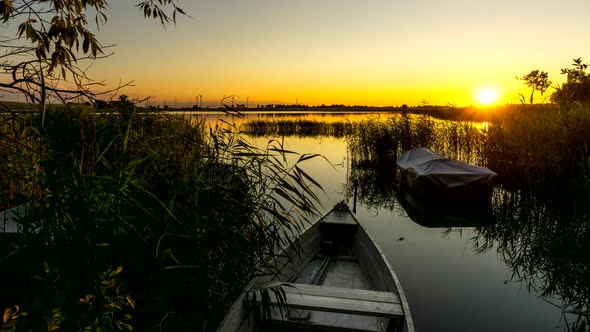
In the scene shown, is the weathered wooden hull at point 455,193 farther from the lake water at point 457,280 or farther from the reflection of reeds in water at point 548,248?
the reflection of reeds in water at point 548,248

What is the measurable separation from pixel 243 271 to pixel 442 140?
14.5 m

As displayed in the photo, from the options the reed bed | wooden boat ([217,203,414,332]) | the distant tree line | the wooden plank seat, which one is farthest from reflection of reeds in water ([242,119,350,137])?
the wooden plank seat

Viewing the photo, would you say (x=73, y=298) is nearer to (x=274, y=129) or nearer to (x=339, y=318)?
(x=339, y=318)

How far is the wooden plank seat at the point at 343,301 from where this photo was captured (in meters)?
4.10

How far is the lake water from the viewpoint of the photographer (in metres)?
5.70

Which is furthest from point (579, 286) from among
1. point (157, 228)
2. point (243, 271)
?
point (157, 228)

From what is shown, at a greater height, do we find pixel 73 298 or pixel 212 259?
pixel 73 298

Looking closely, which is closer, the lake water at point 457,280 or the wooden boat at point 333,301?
the wooden boat at point 333,301

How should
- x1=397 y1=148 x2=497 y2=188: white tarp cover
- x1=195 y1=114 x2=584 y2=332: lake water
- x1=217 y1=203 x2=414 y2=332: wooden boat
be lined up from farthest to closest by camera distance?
x1=397 y1=148 x2=497 y2=188: white tarp cover → x1=195 y1=114 x2=584 y2=332: lake water → x1=217 y1=203 x2=414 y2=332: wooden boat

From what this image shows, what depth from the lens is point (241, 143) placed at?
16.8ft

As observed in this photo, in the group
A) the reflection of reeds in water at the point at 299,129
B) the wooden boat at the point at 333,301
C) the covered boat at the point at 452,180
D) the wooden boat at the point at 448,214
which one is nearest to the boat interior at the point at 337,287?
the wooden boat at the point at 333,301

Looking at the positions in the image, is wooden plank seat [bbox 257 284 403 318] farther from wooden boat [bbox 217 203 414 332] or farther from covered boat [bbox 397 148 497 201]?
covered boat [bbox 397 148 497 201]

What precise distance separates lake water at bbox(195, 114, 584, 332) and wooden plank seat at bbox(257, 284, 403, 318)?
1582 mm

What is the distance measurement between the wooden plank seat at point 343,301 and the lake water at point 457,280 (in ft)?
5.19
